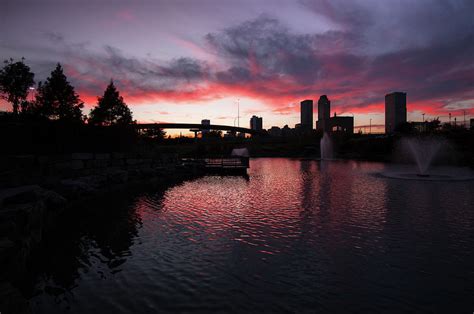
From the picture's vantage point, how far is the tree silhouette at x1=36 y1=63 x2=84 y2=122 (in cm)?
3831

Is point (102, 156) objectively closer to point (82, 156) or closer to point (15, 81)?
point (82, 156)

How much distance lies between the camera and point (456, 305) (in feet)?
23.7

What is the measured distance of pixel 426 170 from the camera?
4122 centimetres

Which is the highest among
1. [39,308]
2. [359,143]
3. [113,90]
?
[113,90]

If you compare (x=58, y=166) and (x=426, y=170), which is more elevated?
(x=58, y=166)

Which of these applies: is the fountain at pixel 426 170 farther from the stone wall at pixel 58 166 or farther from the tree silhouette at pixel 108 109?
the tree silhouette at pixel 108 109

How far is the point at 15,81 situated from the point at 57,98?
7.66 metres

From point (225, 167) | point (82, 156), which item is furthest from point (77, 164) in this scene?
point (225, 167)

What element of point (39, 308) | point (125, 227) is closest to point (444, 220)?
point (125, 227)

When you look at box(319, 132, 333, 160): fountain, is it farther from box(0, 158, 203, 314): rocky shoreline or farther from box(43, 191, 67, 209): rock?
box(43, 191, 67, 209): rock

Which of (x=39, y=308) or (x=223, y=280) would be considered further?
(x=223, y=280)

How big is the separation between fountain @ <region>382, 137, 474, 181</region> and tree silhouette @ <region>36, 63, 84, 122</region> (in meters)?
40.4

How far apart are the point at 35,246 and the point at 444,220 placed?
18.3 meters

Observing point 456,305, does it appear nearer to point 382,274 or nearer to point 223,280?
point 382,274
